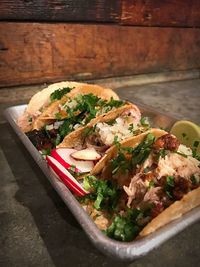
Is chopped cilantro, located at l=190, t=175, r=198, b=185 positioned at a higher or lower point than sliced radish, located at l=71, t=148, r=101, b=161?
higher

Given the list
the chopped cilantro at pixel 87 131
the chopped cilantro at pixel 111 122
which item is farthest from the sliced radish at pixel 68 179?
the chopped cilantro at pixel 111 122

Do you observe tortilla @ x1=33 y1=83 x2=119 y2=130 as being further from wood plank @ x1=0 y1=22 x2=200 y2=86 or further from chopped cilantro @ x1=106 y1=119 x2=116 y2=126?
wood plank @ x1=0 y1=22 x2=200 y2=86

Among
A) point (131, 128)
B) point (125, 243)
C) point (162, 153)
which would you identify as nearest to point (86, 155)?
point (131, 128)

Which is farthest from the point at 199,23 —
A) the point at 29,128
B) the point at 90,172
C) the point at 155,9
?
the point at 90,172

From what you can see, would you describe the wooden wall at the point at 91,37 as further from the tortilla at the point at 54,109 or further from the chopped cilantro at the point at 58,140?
the chopped cilantro at the point at 58,140

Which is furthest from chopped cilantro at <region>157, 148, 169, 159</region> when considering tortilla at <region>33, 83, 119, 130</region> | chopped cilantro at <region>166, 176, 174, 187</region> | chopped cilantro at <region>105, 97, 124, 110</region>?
tortilla at <region>33, 83, 119, 130</region>

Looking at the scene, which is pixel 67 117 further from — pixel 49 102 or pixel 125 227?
pixel 125 227
